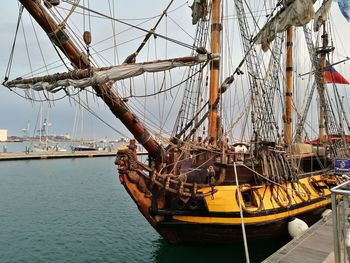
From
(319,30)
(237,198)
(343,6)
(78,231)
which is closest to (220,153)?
(237,198)

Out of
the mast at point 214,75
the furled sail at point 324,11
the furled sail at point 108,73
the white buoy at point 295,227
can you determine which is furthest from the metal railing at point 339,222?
the furled sail at point 324,11

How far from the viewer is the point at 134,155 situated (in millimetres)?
9328

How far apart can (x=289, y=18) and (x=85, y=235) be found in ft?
45.3

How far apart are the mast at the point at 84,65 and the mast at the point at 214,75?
2.79m

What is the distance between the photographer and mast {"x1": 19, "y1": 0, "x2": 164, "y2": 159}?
8.08m

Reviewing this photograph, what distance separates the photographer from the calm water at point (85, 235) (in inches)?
402

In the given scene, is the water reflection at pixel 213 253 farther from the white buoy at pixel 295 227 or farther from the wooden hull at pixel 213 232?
the white buoy at pixel 295 227

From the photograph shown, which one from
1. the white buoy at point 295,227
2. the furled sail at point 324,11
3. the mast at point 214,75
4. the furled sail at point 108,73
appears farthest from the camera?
the furled sail at point 324,11

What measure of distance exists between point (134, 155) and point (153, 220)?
2.18m

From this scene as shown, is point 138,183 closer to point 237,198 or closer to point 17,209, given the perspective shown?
point 237,198

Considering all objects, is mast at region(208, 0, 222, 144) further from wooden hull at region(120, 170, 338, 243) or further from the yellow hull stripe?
the yellow hull stripe

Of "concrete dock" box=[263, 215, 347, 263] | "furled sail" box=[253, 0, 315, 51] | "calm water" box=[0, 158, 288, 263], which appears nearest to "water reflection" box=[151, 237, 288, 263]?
"calm water" box=[0, 158, 288, 263]

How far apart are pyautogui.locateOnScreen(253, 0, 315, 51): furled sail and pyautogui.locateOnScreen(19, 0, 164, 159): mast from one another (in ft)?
26.4

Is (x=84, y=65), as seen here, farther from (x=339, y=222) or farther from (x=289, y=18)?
(x=289, y=18)
